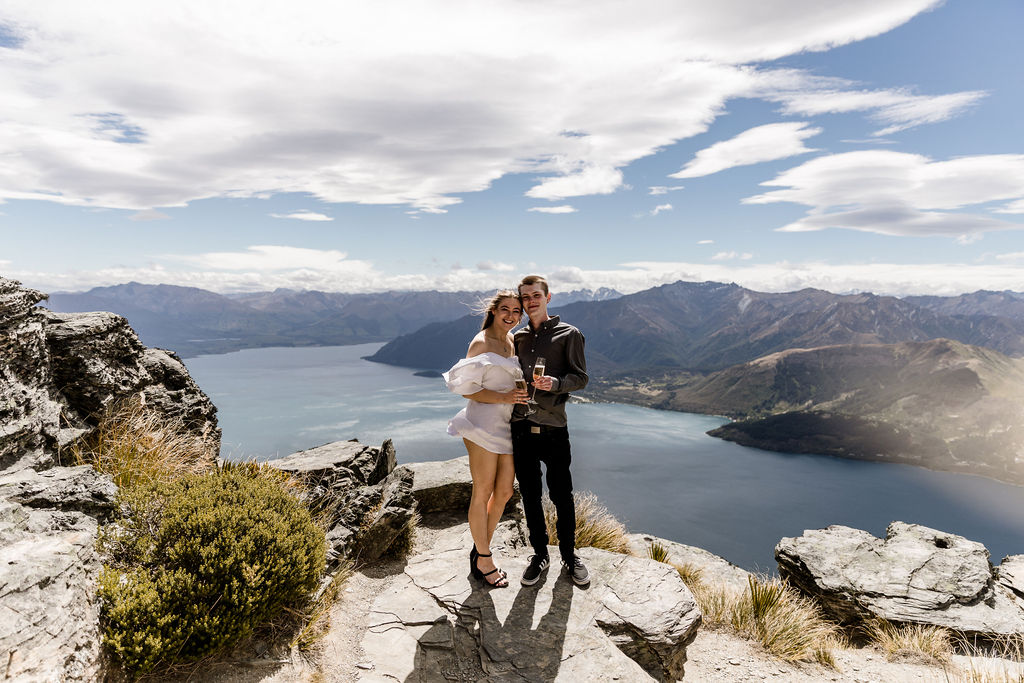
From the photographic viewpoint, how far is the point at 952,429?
614ft

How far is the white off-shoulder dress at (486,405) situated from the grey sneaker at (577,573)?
1819 millimetres

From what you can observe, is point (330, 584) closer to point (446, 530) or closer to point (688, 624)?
point (446, 530)

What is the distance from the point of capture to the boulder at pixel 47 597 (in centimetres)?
331

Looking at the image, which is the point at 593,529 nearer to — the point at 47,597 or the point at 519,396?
the point at 519,396

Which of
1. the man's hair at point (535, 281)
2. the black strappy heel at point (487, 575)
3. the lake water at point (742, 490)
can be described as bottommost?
the lake water at point (742, 490)

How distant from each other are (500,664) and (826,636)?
244 inches

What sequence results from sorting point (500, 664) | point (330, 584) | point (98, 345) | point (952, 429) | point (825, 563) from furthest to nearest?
point (952, 429) → point (825, 563) → point (98, 345) → point (330, 584) → point (500, 664)

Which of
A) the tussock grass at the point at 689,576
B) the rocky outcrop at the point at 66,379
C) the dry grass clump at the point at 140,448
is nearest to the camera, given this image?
the rocky outcrop at the point at 66,379

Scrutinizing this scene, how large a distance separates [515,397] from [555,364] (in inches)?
22.0

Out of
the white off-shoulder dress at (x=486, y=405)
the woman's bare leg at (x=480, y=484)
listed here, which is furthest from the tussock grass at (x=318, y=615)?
the white off-shoulder dress at (x=486, y=405)

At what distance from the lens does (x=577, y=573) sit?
5.85 m

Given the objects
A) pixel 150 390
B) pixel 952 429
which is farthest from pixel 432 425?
pixel 952 429

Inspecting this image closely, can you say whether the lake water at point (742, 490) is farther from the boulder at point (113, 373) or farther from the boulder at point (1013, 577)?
the boulder at point (113, 373)

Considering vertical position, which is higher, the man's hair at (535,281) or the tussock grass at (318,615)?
the man's hair at (535,281)
